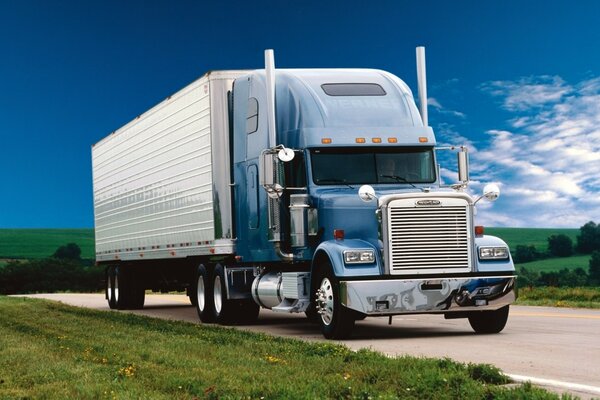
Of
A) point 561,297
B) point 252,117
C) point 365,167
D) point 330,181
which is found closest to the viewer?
point 330,181

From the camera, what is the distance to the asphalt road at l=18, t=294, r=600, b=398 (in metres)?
11.6

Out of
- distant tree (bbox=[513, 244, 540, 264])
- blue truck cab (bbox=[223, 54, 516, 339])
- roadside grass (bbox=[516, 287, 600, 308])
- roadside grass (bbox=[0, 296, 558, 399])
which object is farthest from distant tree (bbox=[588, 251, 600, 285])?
roadside grass (bbox=[0, 296, 558, 399])

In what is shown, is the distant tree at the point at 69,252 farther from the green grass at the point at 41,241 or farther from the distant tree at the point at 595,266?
the distant tree at the point at 595,266

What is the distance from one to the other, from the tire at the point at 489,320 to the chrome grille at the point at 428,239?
117 cm

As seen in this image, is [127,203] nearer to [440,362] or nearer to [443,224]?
[443,224]

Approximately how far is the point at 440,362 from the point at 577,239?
5842 centimetres

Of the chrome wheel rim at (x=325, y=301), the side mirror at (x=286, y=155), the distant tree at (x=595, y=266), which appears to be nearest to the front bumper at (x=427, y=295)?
the chrome wheel rim at (x=325, y=301)

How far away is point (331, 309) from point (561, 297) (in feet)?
47.1

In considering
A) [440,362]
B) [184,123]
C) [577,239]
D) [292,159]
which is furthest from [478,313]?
[577,239]

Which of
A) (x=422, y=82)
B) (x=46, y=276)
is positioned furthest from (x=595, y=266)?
(x=422, y=82)

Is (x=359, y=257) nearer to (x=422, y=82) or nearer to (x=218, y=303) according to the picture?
(x=422, y=82)

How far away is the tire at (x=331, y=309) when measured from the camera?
16297 millimetres

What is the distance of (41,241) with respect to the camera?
384 ft

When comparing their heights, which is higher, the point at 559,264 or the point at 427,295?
the point at 559,264
